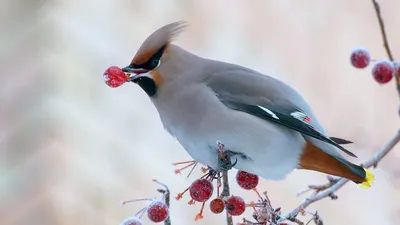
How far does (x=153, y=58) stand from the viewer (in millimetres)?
1039

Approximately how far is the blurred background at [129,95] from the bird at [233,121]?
73 cm

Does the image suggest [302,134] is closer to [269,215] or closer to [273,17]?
[269,215]

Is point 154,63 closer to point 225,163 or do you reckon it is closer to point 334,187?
point 225,163

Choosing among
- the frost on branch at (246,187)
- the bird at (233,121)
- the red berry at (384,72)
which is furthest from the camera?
the bird at (233,121)

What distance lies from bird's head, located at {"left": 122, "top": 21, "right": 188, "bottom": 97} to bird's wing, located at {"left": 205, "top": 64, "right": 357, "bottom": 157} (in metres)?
0.12

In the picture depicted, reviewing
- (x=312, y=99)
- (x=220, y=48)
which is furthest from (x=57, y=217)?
(x=312, y=99)

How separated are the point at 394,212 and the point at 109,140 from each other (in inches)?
34.4

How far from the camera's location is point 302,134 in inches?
44.6

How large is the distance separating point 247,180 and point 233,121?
0.10 meters

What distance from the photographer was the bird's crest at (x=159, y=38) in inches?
39.9

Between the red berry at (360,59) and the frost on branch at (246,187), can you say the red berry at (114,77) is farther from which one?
the red berry at (360,59)

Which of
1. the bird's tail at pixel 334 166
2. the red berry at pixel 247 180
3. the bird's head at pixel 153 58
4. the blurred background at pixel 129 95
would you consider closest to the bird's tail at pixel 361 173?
the bird's tail at pixel 334 166

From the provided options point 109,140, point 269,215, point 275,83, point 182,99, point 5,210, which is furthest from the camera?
point 109,140

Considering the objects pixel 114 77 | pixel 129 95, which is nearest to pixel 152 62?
pixel 114 77
